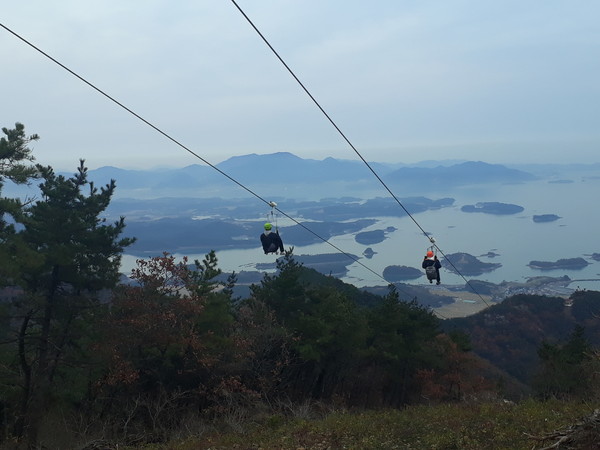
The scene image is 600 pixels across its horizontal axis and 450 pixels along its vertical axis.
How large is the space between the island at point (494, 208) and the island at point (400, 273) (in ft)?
246

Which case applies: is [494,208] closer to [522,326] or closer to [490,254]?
[490,254]

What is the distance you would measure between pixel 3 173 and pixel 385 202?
15092 cm

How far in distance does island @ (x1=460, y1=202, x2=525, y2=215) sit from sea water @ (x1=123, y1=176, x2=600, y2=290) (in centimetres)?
255

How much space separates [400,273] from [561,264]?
2949 cm

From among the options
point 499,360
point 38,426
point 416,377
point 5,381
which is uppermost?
point 5,381

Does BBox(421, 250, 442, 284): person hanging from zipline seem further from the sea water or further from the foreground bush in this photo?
the sea water

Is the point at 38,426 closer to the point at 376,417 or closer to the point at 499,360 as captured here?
the point at 376,417

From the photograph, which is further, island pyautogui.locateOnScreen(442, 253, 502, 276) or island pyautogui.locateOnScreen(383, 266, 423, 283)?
island pyautogui.locateOnScreen(442, 253, 502, 276)

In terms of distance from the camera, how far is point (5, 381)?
39.1ft

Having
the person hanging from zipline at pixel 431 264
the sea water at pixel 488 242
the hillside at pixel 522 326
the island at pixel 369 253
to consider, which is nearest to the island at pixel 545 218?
the sea water at pixel 488 242

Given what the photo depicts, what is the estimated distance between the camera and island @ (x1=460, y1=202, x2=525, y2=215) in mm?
146625

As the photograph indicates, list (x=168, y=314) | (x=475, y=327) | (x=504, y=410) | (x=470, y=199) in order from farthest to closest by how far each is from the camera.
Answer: (x=470, y=199) < (x=475, y=327) < (x=168, y=314) < (x=504, y=410)

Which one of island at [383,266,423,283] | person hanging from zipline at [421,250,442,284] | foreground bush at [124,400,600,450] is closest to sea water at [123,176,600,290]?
island at [383,266,423,283]

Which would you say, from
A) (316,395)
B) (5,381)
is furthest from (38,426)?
(316,395)
